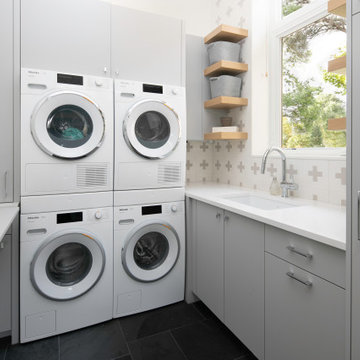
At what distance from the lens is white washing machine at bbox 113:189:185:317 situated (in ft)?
6.65

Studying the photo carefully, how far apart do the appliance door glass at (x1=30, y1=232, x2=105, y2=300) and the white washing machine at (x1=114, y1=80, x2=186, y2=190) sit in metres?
0.45

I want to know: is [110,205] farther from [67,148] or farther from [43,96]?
[43,96]

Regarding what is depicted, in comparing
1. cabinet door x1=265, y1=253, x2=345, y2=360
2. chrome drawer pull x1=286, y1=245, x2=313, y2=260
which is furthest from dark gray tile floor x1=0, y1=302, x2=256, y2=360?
chrome drawer pull x1=286, y1=245, x2=313, y2=260

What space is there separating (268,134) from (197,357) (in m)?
1.80

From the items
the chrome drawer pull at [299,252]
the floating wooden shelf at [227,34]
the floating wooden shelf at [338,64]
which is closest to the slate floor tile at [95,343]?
the chrome drawer pull at [299,252]

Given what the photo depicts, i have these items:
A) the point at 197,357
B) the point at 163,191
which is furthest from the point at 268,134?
the point at 197,357

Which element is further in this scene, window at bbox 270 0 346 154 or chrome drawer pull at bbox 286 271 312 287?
window at bbox 270 0 346 154

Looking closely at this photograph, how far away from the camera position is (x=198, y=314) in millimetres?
2092

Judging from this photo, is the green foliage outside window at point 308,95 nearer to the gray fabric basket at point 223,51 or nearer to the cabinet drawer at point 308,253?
the gray fabric basket at point 223,51

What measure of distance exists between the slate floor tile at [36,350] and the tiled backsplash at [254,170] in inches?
69.8

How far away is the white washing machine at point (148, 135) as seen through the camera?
1.97m

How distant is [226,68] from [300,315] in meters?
1.95

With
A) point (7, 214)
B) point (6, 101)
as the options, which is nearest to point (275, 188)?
point (7, 214)

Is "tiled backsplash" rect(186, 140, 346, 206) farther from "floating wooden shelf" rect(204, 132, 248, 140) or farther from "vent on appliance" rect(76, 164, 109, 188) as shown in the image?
"vent on appliance" rect(76, 164, 109, 188)
